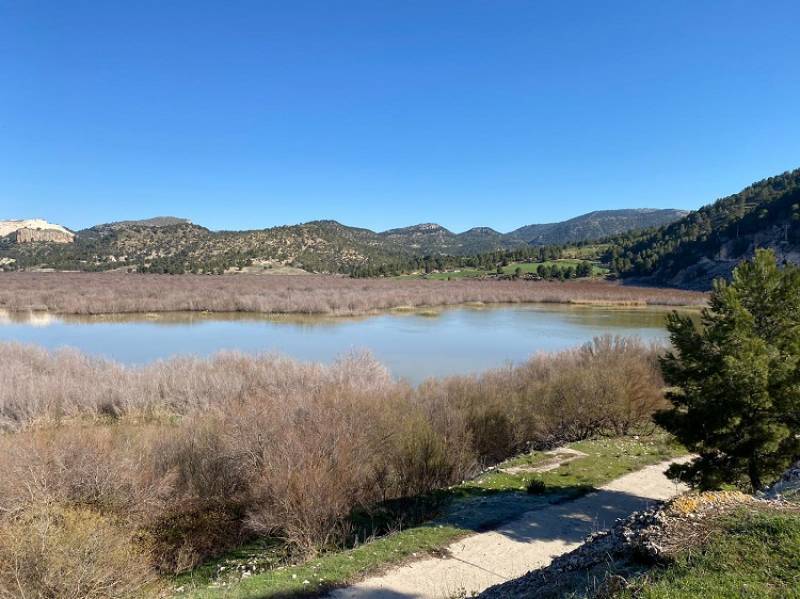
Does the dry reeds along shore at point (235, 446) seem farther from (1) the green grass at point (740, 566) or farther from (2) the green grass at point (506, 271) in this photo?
(2) the green grass at point (506, 271)

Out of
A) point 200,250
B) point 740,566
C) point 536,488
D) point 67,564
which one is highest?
point 200,250

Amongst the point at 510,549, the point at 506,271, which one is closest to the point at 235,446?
the point at 510,549

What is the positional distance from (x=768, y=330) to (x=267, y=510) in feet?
40.8

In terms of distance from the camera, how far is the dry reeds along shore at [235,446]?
9453mm

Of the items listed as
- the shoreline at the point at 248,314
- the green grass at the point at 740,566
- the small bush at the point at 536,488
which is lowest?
the small bush at the point at 536,488

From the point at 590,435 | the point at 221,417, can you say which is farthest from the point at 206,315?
the point at 590,435

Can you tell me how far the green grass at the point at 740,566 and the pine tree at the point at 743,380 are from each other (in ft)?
19.9

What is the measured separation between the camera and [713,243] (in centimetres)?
11100

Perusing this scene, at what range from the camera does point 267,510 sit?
12711 mm

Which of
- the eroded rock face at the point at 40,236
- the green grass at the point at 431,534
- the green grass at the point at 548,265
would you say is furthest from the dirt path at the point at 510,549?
the eroded rock face at the point at 40,236

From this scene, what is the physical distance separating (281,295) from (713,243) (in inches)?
3653

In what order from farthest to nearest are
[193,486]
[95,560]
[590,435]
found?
[590,435] < [193,486] < [95,560]

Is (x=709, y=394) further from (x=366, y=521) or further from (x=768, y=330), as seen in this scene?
(x=366, y=521)

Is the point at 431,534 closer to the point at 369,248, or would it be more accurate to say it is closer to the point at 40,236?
the point at 369,248
